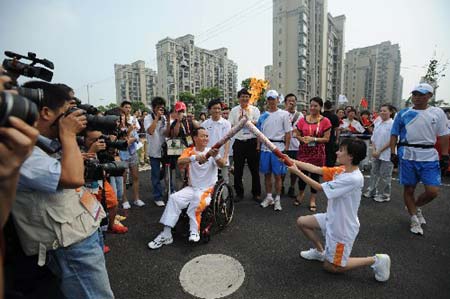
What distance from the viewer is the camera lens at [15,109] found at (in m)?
0.70

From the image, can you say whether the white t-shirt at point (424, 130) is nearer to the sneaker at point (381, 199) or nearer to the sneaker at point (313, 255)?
the sneaker at point (381, 199)

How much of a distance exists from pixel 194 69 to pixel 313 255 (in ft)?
210

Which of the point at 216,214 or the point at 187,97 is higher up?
the point at 187,97

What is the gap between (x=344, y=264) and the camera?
Answer: 105 inches

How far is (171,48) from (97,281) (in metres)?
55.1

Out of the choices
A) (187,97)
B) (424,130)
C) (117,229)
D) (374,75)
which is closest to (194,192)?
(117,229)

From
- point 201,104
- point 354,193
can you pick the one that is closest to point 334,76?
point 201,104

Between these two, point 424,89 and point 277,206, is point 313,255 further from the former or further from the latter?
point 424,89

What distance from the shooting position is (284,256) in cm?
319

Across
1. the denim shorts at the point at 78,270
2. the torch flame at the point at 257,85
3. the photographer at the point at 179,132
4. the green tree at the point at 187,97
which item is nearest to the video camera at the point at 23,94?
the denim shorts at the point at 78,270

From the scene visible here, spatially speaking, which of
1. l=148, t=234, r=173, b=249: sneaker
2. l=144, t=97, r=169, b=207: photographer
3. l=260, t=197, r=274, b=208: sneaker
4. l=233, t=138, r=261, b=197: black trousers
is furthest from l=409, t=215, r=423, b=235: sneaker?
l=144, t=97, r=169, b=207: photographer

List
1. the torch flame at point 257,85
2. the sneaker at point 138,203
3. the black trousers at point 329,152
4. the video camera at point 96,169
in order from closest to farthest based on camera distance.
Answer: the video camera at point 96,169
the torch flame at point 257,85
the sneaker at point 138,203
the black trousers at point 329,152

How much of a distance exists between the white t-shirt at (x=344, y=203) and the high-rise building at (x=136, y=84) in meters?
66.0

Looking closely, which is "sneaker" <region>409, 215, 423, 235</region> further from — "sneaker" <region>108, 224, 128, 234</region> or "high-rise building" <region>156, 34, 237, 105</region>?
"high-rise building" <region>156, 34, 237, 105</region>
